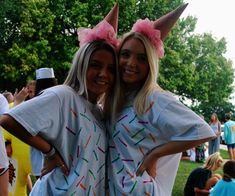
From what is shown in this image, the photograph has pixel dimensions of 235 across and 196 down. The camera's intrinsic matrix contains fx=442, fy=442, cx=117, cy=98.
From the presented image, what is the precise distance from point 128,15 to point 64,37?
4074mm

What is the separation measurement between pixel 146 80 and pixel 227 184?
3.64m

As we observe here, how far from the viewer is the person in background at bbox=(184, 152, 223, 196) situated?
6676 mm

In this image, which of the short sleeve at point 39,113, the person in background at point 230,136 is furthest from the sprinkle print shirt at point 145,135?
the person in background at point 230,136

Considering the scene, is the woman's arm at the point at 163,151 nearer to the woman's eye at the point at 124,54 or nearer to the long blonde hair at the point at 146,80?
the long blonde hair at the point at 146,80

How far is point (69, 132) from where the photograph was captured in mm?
2629

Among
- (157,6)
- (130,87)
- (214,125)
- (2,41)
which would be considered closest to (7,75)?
(2,41)

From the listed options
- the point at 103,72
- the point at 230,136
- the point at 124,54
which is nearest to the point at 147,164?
the point at 103,72

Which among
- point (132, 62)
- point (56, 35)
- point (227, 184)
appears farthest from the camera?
point (56, 35)

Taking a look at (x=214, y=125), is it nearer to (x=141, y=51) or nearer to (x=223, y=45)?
(x=141, y=51)

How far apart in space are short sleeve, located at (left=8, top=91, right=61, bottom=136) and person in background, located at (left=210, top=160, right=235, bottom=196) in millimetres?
3956

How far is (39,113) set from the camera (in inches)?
99.4

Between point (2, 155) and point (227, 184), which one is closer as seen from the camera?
point (2, 155)

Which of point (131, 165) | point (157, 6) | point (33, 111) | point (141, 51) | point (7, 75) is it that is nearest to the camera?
point (33, 111)

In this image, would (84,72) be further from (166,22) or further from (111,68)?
(166,22)
